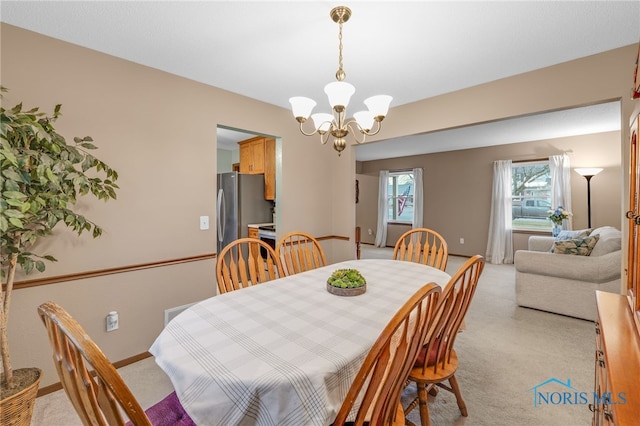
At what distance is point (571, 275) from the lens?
3.07m

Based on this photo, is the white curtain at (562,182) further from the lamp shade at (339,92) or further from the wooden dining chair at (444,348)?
the lamp shade at (339,92)

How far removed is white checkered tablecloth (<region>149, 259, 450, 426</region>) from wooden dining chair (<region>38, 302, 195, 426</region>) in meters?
0.27

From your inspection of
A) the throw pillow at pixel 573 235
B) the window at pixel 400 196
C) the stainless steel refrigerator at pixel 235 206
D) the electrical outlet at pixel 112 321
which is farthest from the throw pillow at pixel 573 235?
the electrical outlet at pixel 112 321

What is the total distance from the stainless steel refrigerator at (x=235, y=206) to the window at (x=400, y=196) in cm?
454

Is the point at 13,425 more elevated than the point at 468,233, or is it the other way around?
the point at 468,233

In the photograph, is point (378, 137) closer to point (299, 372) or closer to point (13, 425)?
point (299, 372)

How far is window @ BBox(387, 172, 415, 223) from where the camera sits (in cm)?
749

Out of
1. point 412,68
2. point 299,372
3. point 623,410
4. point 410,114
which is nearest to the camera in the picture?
point 623,410

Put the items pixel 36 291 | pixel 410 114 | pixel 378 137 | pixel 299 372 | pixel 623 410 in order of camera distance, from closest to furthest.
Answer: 1. pixel 623 410
2. pixel 299 372
3. pixel 36 291
4. pixel 410 114
5. pixel 378 137

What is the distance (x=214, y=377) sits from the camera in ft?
3.04

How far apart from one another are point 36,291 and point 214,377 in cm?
181

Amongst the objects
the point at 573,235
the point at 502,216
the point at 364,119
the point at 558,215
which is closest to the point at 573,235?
the point at 573,235

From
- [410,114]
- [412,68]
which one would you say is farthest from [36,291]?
[410,114]

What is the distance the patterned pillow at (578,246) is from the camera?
3.11 meters
